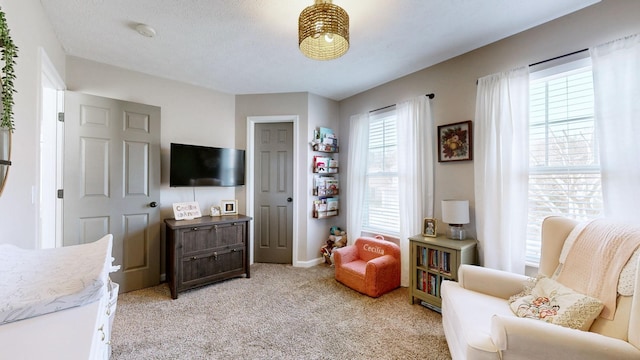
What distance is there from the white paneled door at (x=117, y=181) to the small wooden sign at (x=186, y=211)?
221 mm

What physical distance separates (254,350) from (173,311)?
1.04 m

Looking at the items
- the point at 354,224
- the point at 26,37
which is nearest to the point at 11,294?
the point at 26,37

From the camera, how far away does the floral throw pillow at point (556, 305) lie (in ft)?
4.20

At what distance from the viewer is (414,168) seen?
286 centimetres

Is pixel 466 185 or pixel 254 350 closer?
pixel 254 350

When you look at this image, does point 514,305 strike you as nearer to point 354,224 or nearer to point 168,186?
point 354,224

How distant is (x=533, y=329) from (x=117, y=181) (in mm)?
3570

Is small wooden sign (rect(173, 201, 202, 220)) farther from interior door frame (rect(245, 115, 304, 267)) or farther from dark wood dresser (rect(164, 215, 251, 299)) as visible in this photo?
interior door frame (rect(245, 115, 304, 267))

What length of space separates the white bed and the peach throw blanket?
7.18 ft

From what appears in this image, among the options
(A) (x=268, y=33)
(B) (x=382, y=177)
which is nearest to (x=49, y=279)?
(A) (x=268, y=33)

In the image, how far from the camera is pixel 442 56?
2.59 metres

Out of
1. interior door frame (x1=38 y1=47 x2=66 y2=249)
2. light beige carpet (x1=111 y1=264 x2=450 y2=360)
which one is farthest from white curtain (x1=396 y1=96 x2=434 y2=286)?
interior door frame (x1=38 y1=47 x2=66 y2=249)

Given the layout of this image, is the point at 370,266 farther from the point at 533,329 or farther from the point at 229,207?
the point at 229,207

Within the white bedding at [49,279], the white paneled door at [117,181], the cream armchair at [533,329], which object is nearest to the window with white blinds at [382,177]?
the cream armchair at [533,329]
